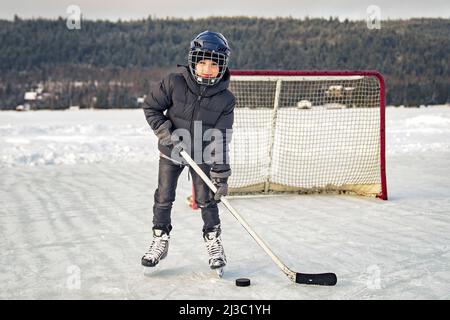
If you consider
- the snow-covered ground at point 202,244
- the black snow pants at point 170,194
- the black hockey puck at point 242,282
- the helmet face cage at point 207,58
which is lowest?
the snow-covered ground at point 202,244

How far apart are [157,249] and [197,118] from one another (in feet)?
2.63

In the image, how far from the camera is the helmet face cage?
10.8 feet

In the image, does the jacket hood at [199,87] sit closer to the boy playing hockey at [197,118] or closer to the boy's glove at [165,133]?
the boy playing hockey at [197,118]

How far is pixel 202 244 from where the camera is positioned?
4.33 meters

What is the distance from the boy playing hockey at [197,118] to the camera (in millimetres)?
3318

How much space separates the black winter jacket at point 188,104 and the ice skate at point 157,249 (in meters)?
0.50

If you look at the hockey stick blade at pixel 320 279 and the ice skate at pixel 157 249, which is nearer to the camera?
the hockey stick blade at pixel 320 279

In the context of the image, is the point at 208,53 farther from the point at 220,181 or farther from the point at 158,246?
the point at 158,246

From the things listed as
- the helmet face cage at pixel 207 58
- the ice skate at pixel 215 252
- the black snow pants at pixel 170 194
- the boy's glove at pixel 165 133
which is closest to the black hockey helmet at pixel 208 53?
the helmet face cage at pixel 207 58

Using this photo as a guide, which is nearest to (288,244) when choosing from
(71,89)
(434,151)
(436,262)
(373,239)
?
(373,239)

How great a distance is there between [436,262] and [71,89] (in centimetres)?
8143

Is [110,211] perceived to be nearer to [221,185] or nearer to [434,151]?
[221,185]

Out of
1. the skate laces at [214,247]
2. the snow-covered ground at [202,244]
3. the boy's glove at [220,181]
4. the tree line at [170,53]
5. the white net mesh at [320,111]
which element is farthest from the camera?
the tree line at [170,53]

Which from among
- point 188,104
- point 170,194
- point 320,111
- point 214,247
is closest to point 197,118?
point 188,104
